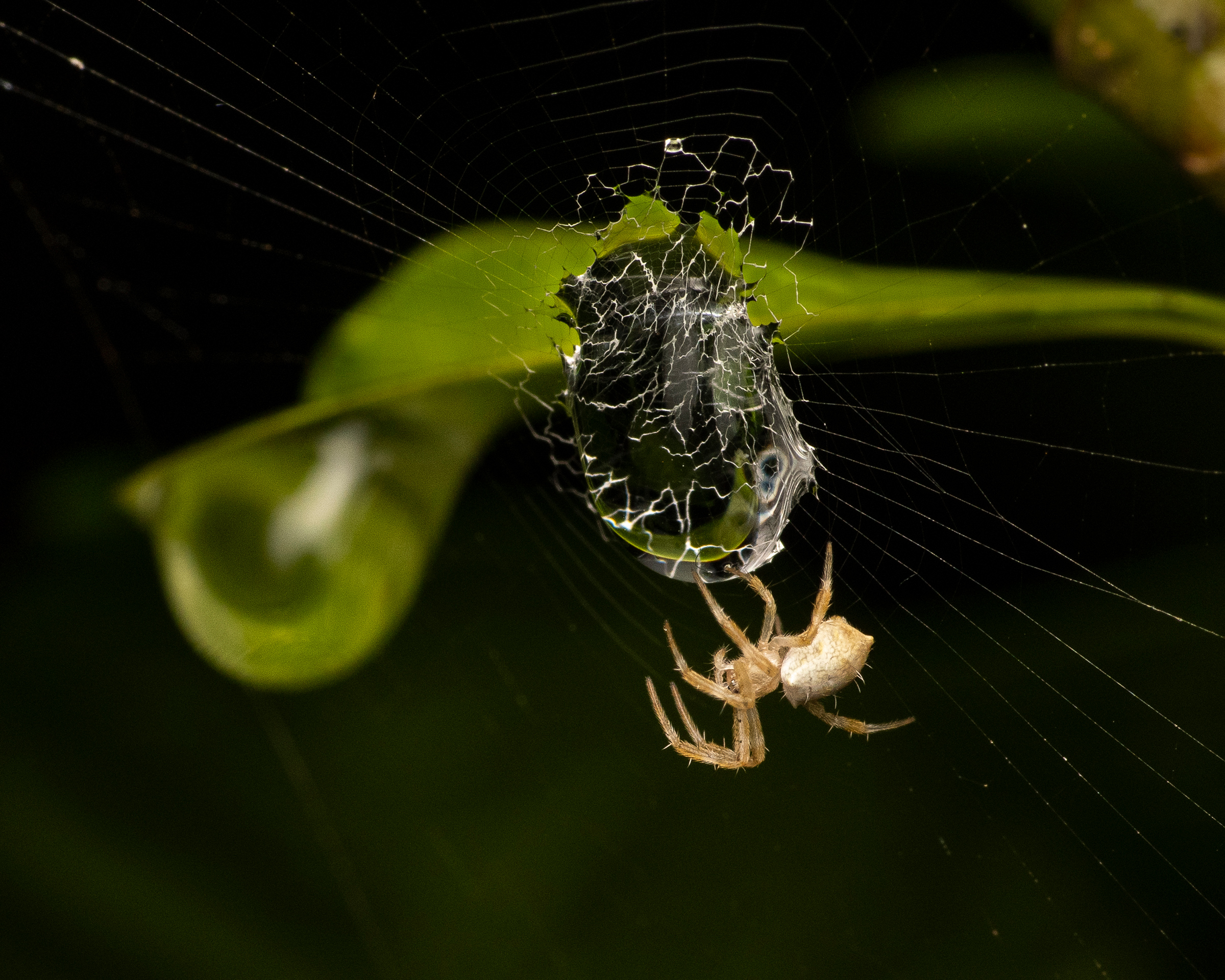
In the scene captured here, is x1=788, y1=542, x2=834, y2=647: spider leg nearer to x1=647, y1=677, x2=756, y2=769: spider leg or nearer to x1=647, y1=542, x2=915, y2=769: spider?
x1=647, y1=542, x2=915, y2=769: spider

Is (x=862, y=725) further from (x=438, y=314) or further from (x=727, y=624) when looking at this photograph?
(x=438, y=314)

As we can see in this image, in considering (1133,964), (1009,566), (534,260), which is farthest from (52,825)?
(1133,964)

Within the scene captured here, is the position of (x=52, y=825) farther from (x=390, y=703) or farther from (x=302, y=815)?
(x=390, y=703)

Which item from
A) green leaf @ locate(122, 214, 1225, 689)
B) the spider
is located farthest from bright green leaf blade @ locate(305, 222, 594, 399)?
the spider

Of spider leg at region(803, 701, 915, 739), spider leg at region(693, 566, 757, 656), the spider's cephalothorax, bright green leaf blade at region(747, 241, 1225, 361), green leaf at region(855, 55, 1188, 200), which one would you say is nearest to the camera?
bright green leaf blade at region(747, 241, 1225, 361)

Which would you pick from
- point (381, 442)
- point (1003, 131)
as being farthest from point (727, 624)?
point (1003, 131)

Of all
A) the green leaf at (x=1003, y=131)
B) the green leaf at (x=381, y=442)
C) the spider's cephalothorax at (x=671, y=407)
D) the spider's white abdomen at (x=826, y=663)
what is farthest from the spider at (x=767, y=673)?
the green leaf at (x=1003, y=131)

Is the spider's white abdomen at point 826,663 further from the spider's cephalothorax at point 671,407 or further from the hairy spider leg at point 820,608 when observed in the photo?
the spider's cephalothorax at point 671,407

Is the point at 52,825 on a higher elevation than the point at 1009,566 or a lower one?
higher
